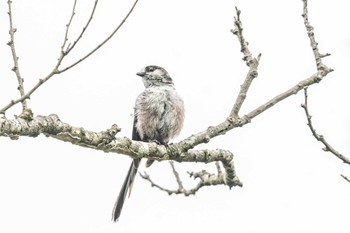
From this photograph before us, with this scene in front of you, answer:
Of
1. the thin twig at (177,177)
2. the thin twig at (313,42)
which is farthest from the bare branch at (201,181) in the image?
the thin twig at (313,42)

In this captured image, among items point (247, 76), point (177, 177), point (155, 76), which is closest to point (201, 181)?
point (177, 177)

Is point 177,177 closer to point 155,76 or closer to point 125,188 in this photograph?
point 125,188

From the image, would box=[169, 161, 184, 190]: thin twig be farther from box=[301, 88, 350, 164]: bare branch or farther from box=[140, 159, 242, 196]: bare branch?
box=[301, 88, 350, 164]: bare branch

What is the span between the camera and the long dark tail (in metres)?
6.02

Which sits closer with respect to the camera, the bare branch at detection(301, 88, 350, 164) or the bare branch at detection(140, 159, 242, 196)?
the bare branch at detection(301, 88, 350, 164)

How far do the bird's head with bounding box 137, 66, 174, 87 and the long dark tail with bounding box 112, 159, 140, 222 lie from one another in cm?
118

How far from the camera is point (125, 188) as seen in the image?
6.60m

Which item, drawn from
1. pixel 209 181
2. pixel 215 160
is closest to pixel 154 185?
pixel 209 181

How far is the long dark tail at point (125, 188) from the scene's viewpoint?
602 cm

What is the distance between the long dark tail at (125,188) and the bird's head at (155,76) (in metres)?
1.18

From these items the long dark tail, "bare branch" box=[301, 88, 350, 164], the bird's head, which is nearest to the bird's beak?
the bird's head

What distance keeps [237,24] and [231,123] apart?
31.1 inches

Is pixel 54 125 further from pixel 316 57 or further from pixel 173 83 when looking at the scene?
pixel 173 83

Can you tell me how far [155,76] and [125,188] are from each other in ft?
5.74
